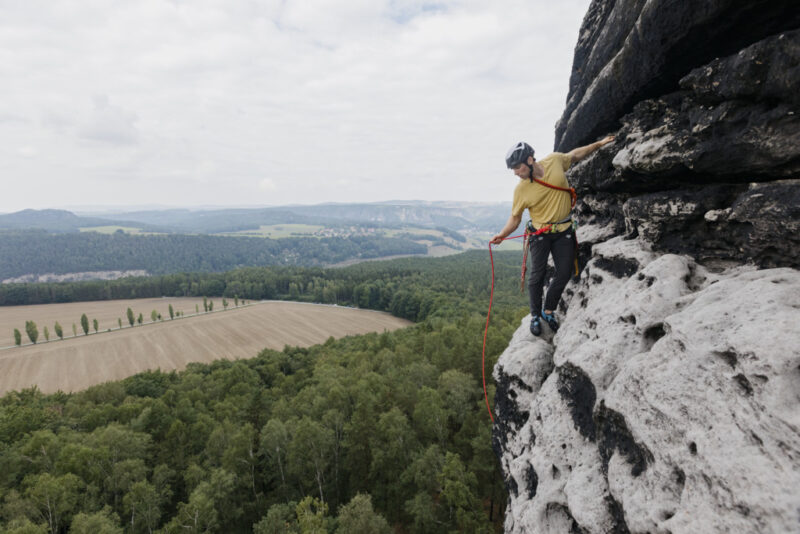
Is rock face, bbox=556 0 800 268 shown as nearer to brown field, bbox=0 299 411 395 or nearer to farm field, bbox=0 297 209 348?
brown field, bbox=0 299 411 395

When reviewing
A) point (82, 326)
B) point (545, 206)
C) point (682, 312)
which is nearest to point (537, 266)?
point (545, 206)

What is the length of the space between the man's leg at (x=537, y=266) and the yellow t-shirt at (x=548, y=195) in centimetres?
47

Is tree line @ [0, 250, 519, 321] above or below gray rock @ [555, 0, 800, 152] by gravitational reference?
below

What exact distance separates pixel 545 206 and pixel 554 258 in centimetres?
161

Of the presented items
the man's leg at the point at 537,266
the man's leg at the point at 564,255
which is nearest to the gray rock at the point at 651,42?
the man's leg at the point at 564,255

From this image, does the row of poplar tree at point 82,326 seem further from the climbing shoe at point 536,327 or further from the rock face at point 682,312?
the rock face at point 682,312

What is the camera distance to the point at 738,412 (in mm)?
3822

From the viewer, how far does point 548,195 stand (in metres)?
8.28

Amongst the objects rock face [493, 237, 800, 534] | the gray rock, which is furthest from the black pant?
the gray rock

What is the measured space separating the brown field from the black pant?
64276 mm

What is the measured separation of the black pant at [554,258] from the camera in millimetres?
8875

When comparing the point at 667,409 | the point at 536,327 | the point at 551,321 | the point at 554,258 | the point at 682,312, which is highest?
the point at 554,258

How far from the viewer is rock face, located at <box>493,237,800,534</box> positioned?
3.54 meters

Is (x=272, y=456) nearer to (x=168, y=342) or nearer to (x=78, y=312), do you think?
(x=168, y=342)
